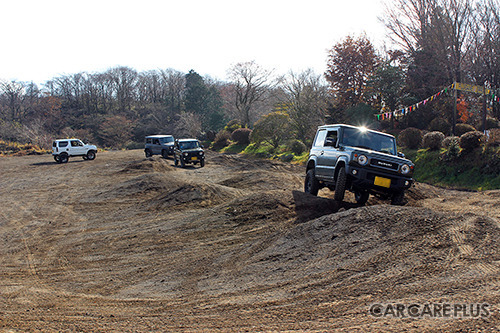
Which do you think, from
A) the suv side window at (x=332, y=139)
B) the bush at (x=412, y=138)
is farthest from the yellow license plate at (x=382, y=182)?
the bush at (x=412, y=138)

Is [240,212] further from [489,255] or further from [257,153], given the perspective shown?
[257,153]

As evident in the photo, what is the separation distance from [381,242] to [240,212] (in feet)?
15.0

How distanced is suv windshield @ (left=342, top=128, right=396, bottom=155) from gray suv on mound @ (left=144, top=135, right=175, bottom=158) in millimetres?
25270

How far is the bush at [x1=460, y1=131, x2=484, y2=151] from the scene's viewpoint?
15.6m

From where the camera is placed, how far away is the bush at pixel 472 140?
51.3 feet

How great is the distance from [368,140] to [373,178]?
65.4 inches

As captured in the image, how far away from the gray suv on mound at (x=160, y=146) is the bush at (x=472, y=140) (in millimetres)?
23864

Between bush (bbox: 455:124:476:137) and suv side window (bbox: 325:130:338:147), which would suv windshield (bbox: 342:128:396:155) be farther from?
bush (bbox: 455:124:476:137)

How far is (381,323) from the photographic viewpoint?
3461mm

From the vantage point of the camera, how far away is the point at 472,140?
15656 millimetres

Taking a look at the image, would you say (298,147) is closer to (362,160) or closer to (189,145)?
(189,145)

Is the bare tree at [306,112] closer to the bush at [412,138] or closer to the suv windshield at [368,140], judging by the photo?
the bush at [412,138]

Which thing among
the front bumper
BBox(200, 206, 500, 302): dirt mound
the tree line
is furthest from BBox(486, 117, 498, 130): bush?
BBox(200, 206, 500, 302): dirt mound

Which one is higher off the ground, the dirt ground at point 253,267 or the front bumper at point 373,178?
the front bumper at point 373,178
